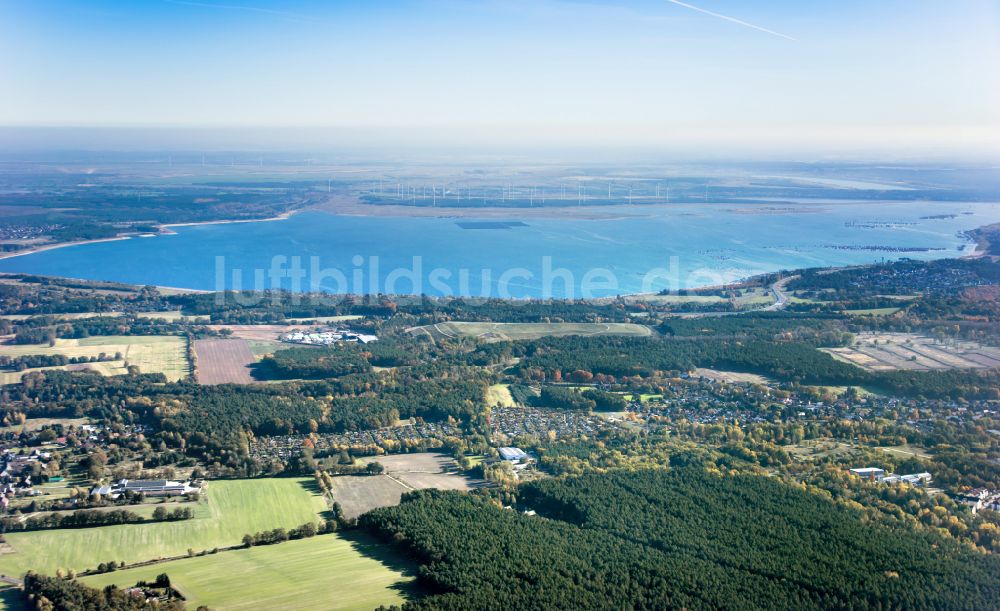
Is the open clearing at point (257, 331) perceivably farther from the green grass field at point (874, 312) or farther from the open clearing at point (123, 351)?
the green grass field at point (874, 312)

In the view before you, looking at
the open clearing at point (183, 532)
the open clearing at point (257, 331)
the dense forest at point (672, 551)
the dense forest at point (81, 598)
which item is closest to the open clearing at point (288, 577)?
the dense forest at point (81, 598)

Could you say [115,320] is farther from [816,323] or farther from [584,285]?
[816,323]

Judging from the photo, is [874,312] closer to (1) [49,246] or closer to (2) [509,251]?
(2) [509,251]

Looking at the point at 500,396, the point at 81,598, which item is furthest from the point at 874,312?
the point at 81,598

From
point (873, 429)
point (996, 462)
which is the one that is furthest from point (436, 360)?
point (996, 462)

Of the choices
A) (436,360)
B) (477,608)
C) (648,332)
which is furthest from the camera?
(648,332)

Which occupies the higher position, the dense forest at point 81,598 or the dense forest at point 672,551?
the dense forest at point 81,598
